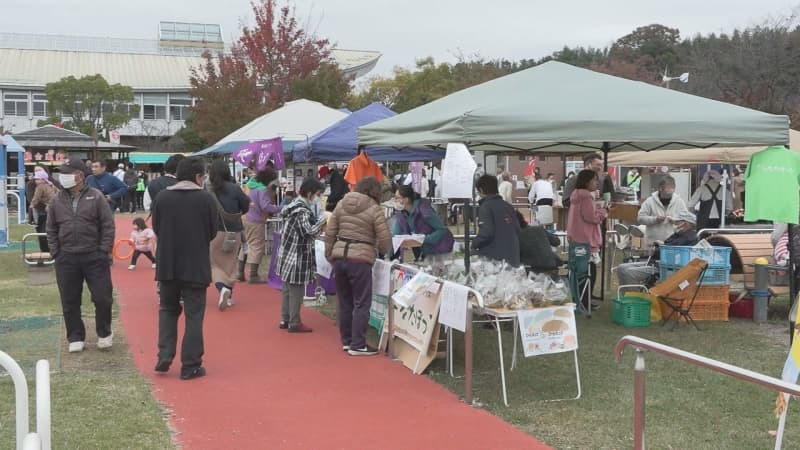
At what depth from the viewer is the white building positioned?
232ft

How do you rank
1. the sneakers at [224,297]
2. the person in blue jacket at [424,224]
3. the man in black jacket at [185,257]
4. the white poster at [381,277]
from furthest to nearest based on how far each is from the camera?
the sneakers at [224,297] → the person in blue jacket at [424,224] → the white poster at [381,277] → the man in black jacket at [185,257]

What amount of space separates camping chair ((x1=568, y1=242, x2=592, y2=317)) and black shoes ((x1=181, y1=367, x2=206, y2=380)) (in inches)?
178

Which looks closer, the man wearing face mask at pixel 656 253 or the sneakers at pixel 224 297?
the man wearing face mask at pixel 656 253

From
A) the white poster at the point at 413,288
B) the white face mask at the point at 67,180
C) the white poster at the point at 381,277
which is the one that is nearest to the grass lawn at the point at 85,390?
the white face mask at the point at 67,180

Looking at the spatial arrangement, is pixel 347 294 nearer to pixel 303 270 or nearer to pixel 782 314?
pixel 303 270

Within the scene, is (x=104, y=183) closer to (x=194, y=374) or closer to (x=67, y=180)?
(x=67, y=180)

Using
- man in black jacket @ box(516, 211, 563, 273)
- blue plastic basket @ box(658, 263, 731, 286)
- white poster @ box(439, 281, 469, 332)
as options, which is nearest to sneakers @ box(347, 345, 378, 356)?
white poster @ box(439, 281, 469, 332)

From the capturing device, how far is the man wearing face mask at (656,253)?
9375 millimetres

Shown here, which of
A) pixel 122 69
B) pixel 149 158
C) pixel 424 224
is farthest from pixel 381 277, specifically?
pixel 122 69

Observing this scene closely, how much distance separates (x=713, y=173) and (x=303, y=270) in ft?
32.6

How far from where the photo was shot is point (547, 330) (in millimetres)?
5961

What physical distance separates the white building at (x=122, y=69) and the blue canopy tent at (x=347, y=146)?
53.5 m

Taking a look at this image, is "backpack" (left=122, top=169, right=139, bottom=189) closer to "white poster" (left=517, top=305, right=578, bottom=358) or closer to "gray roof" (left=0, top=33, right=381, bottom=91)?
"white poster" (left=517, top=305, right=578, bottom=358)

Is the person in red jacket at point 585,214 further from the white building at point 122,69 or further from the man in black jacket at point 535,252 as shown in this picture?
the white building at point 122,69
